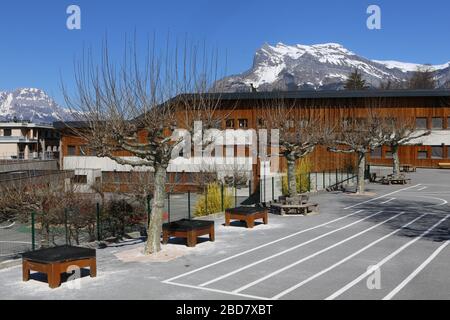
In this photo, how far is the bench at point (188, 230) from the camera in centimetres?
1529

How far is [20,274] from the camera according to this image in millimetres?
12250

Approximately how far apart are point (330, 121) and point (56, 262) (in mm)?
37980

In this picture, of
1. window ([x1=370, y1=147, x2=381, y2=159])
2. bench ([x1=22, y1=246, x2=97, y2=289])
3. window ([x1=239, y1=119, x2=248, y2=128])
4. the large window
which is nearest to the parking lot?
bench ([x1=22, y1=246, x2=97, y2=289])

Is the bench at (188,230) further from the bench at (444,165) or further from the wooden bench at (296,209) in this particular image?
the bench at (444,165)

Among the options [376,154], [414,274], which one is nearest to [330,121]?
[376,154]

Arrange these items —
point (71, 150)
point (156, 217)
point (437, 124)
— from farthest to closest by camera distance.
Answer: point (71, 150)
point (437, 124)
point (156, 217)

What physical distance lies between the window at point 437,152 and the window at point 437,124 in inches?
85.6

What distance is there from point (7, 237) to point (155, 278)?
1628 centimetres

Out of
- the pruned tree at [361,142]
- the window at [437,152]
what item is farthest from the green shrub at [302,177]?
the window at [437,152]

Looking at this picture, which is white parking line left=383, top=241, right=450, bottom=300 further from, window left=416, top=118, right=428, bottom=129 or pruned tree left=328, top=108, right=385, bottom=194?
window left=416, top=118, right=428, bottom=129

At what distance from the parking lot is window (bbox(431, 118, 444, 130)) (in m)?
34.7

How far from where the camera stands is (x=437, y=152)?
53.6m

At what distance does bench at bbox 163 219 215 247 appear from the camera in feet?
50.2

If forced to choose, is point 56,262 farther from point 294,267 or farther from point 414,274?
point 414,274
